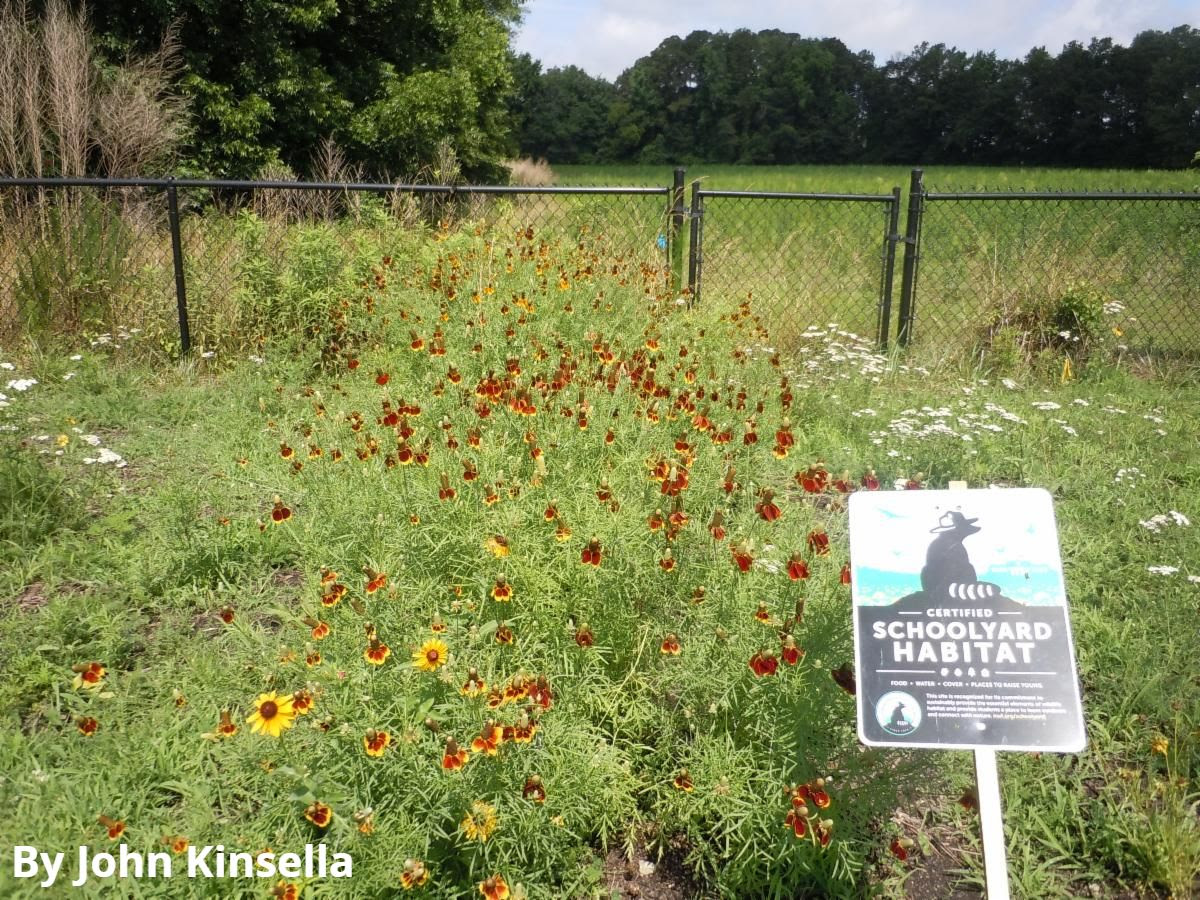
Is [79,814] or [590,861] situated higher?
[79,814]

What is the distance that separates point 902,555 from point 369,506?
1.61m

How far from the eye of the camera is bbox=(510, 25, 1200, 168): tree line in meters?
40.6

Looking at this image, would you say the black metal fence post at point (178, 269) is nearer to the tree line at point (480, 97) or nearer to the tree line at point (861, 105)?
the tree line at point (480, 97)

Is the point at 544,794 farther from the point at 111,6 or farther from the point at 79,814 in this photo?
the point at 111,6

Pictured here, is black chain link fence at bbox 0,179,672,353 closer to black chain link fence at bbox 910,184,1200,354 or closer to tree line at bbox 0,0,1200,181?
tree line at bbox 0,0,1200,181

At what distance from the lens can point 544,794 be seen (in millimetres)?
1633

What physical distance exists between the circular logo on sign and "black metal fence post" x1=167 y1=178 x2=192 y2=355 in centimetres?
522

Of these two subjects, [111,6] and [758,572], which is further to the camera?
[111,6]

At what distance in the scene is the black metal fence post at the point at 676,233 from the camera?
5.88 meters

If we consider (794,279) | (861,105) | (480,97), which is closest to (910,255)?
(794,279)

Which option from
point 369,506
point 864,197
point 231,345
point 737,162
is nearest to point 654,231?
point 864,197

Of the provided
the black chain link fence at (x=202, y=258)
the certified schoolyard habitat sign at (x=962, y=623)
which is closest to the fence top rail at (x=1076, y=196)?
the black chain link fence at (x=202, y=258)

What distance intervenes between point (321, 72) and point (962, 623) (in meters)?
13.9

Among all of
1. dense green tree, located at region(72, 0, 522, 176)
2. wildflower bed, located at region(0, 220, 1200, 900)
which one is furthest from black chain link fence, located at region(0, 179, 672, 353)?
dense green tree, located at region(72, 0, 522, 176)
